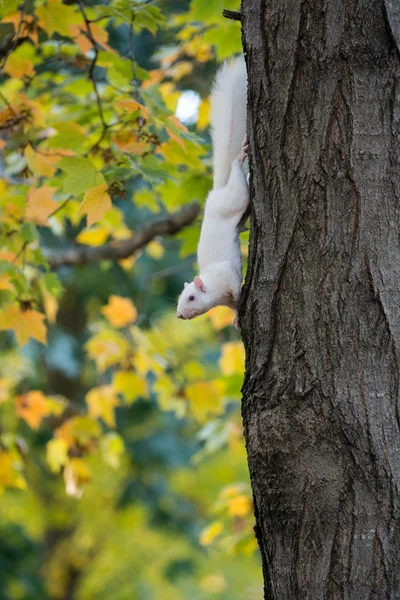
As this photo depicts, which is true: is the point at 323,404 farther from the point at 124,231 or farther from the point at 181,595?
the point at 181,595

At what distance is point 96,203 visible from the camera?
1.96 m

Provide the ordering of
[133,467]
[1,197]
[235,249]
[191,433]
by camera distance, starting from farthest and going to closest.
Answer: [191,433], [133,467], [1,197], [235,249]

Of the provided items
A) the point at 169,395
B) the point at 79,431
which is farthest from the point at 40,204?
the point at 169,395

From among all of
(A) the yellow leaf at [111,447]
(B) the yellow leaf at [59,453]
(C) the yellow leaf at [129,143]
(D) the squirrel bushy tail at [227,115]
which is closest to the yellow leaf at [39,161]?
(C) the yellow leaf at [129,143]

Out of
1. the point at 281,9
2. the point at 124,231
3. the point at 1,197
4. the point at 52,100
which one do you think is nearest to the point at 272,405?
the point at 281,9

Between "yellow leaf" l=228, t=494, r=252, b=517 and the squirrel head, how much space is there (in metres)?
1.93

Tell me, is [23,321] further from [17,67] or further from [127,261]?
[127,261]

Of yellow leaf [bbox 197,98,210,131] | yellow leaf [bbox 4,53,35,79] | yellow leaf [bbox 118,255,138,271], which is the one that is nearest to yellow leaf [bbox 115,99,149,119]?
yellow leaf [bbox 4,53,35,79]

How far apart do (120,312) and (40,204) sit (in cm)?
193

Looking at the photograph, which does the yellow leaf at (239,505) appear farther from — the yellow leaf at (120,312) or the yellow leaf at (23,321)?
the yellow leaf at (23,321)

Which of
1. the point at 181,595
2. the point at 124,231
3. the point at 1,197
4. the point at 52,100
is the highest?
the point at 52,100

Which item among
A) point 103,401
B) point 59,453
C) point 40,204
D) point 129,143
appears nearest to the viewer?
point 129,143

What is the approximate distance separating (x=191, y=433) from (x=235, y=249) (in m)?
6.87

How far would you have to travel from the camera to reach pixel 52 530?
9023 millimetres
